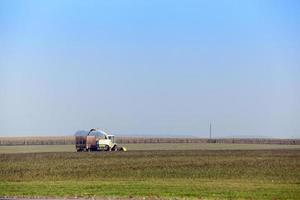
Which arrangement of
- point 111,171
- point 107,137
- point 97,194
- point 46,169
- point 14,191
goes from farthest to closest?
point 107,137
point 46,169
point 111,171
point 14,191
point 97,194

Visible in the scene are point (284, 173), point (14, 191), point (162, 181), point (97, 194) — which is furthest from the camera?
point (284, 173)

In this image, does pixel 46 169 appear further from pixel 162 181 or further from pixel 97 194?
pixel 97 194

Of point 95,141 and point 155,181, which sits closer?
point 155,181

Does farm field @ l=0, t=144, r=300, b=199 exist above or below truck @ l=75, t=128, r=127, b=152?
below

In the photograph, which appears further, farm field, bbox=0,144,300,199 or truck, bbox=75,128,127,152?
truck, bbox=75,128,127,152

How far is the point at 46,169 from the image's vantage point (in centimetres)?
4791

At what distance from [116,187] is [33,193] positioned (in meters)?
4.72

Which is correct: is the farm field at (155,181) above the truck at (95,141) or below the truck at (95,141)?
below

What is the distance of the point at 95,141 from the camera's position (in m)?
91.4

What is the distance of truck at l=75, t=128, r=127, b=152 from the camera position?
299 ft

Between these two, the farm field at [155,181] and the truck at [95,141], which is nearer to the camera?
the farm field at [155,181]

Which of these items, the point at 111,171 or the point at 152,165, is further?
the point at 152,165

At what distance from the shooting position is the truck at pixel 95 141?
91.2m

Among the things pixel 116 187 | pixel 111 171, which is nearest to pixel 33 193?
pixel 116 187
